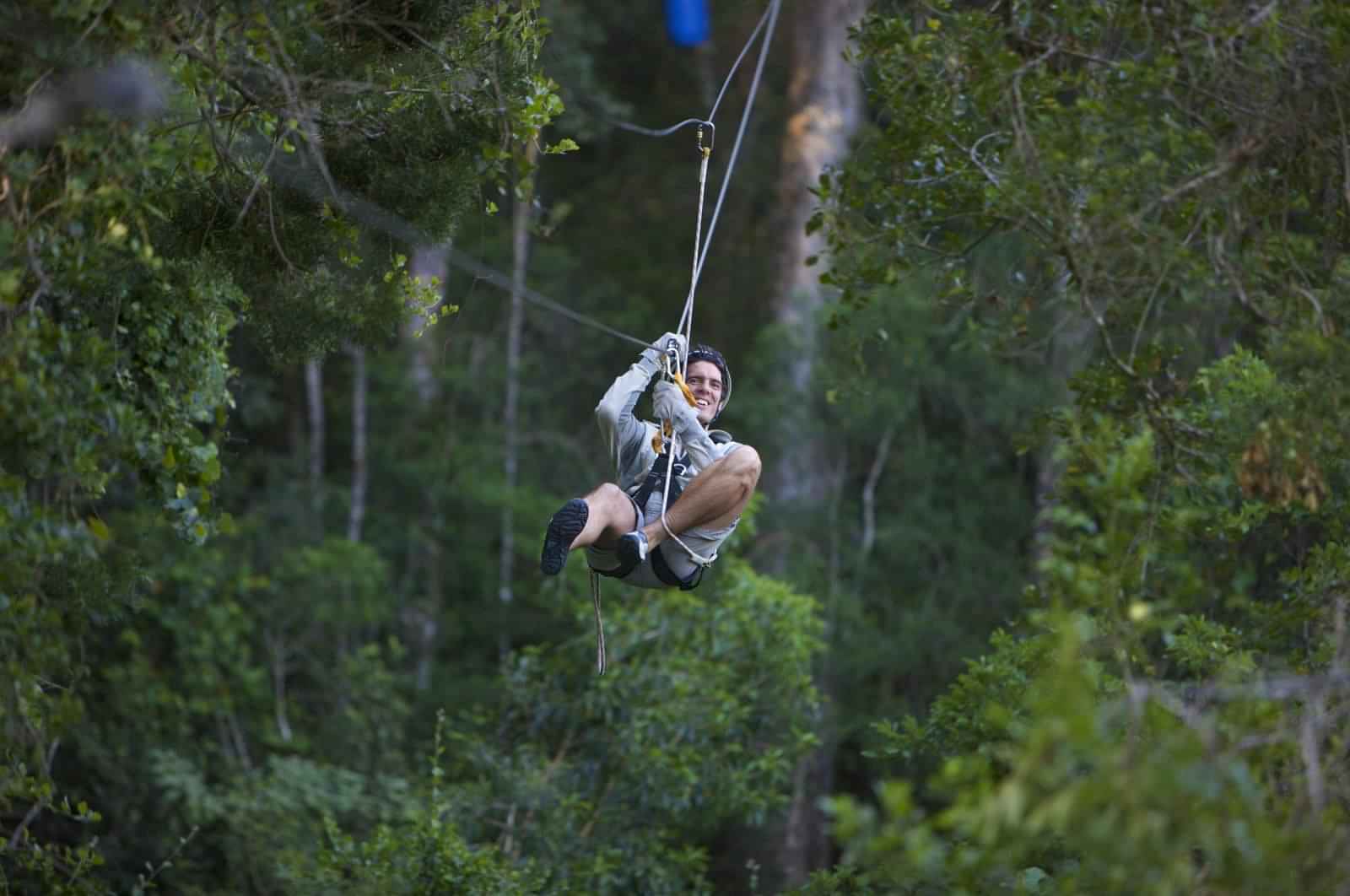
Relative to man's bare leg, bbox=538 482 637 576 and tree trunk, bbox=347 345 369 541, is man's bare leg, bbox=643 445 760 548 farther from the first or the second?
tree trunk, bbox=347 345 369 541

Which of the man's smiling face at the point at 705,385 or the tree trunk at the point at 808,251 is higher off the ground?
the tree trunk at the point at 808,251

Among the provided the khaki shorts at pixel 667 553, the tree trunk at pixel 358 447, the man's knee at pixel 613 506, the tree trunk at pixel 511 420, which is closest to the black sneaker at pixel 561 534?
the man's knee at pixel 613 506

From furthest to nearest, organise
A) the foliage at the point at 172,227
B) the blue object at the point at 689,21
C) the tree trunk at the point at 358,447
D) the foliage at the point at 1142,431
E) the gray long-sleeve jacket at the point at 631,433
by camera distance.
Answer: the tree trunk at the point at 358,447
the blue object at the point at 689,21
the gray long-sleeve jacket at the point at 631,433
the foliage at the point at 172,227
the foliage at the point at 1142,431

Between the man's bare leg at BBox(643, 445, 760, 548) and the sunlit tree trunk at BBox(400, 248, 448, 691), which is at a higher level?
the sunlit tree trunk at BBox(400, 248, 448, 691)

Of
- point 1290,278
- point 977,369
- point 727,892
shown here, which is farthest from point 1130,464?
point 977,369

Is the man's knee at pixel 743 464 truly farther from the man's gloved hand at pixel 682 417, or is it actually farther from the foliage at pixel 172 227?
the foliage at pixel 172 227

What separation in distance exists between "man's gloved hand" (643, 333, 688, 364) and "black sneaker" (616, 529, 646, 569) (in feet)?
2.15

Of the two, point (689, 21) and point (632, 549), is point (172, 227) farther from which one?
point (689, 21)

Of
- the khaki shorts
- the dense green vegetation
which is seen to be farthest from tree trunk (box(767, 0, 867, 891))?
the khaki shorts

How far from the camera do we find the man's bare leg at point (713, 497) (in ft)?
19.7

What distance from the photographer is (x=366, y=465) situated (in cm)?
1498

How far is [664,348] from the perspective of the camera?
589 cm

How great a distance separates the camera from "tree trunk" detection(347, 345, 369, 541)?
554 inches

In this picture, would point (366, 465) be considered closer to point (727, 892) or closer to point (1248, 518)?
point (727, 892)
